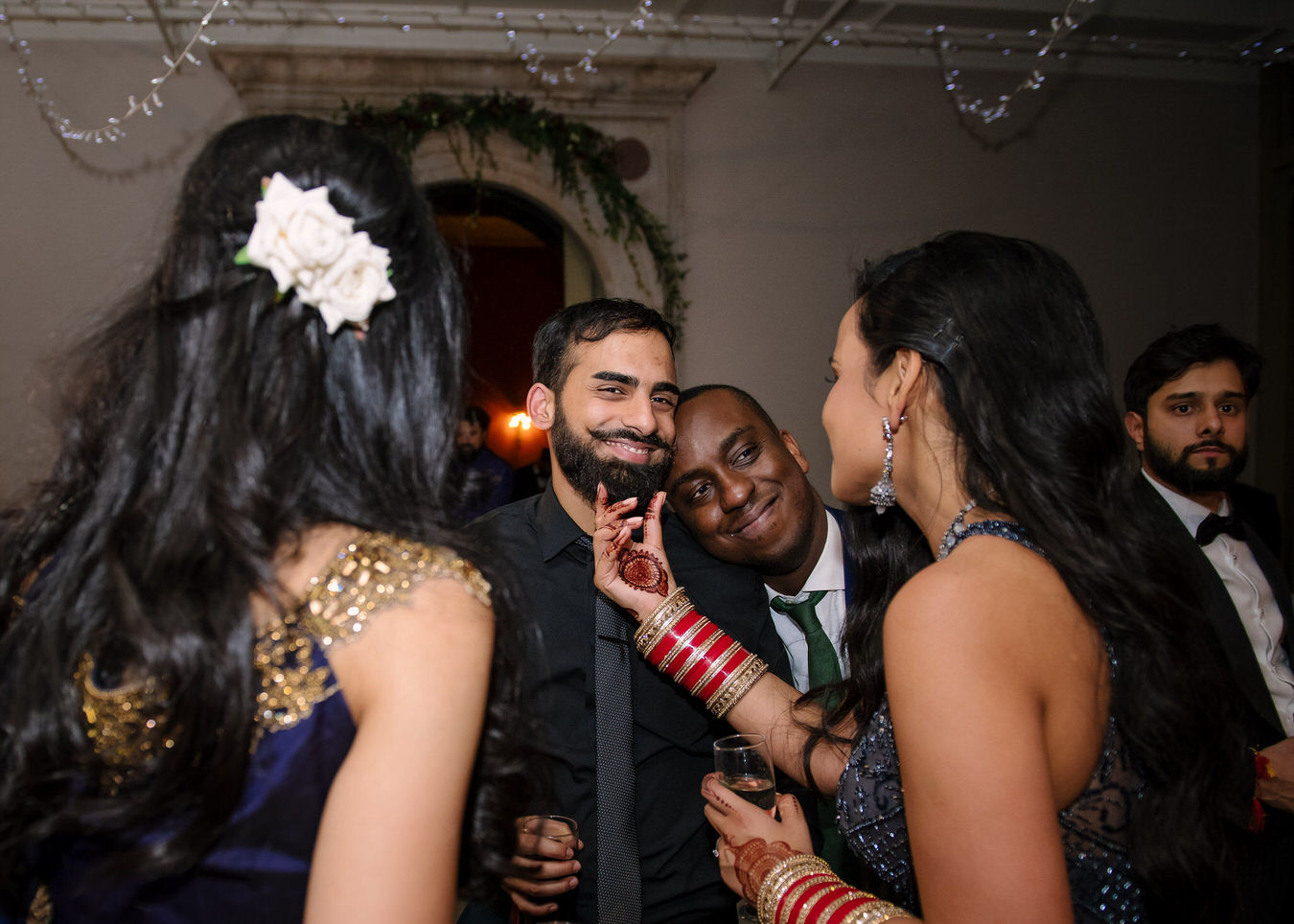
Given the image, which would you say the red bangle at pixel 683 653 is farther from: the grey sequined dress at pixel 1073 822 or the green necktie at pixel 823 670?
the grey sequined dress at pixel 1073 822

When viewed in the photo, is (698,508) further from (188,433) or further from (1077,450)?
(188,433)

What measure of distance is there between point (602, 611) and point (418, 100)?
372 cm

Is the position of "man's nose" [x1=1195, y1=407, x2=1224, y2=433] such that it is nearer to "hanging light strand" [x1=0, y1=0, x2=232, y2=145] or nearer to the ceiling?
Answer: the ceiling

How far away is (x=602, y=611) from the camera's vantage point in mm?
1885

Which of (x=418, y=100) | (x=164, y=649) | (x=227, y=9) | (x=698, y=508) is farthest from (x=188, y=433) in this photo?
(x=227, y=9)

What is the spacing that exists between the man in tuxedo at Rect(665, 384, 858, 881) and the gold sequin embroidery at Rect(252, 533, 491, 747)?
136cm

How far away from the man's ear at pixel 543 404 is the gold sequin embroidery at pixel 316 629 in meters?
1.38

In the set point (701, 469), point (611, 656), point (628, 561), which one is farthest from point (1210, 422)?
point (611, 656)

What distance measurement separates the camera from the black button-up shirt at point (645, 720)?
176cm

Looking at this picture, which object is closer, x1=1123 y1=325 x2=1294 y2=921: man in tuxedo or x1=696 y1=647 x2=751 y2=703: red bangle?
x1=696 y1=647 x2=751 y2=703: red bangle

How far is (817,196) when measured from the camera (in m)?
5.13

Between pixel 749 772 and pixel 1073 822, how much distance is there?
487mm

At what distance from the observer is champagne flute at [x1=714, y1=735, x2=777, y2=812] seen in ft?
4.57

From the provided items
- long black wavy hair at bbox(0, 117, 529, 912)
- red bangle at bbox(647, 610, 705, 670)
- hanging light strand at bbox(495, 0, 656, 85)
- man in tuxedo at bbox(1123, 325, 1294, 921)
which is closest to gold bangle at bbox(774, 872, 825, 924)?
long black wavy hair at bbox(0, 117, 529, 912)
